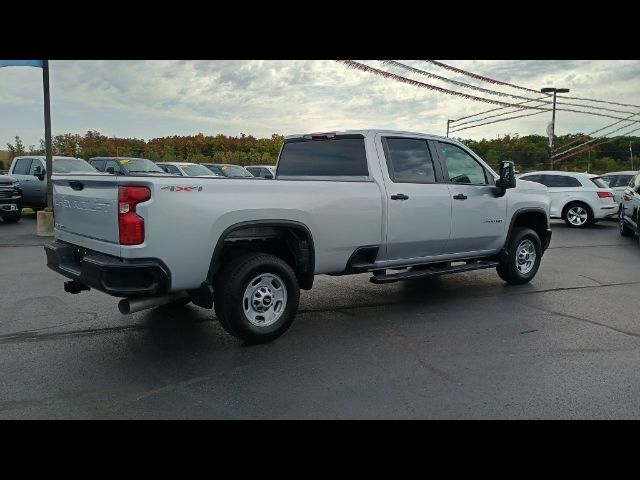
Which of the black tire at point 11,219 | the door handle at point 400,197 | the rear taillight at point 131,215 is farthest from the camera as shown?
the black tire at point 11,219

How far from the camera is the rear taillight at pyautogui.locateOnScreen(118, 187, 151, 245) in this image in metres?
4.12

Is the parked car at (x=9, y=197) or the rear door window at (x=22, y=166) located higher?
the rear door window at (x=22, y=166)

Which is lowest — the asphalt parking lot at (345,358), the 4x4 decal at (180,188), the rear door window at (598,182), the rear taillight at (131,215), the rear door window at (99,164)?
the asphalt parking lot at (345,358)

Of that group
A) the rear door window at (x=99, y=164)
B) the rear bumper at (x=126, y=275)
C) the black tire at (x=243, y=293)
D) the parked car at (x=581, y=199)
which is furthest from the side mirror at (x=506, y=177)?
the rear door window at (x=99, y=164)

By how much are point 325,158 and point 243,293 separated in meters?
2.31

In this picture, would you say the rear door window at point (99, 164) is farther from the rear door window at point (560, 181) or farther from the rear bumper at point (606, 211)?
the rear bumper at point (606, 211)

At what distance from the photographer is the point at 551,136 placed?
2720 centimetres

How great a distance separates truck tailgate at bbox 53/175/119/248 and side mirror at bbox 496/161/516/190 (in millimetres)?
4824

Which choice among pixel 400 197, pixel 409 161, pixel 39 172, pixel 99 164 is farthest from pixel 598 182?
pixel 99 164

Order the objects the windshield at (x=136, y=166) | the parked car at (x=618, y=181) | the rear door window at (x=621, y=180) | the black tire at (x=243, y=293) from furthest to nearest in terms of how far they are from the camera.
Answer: the windshield at (x=136, y=166)
the rear door window at (x=621, y=180)
the parked car at (x=618, y=181)
the black tire at (x=243, y=293)

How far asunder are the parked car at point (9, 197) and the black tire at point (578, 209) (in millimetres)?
16005

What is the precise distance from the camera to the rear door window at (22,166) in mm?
16453

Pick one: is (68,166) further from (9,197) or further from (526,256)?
Result: (526,256)
